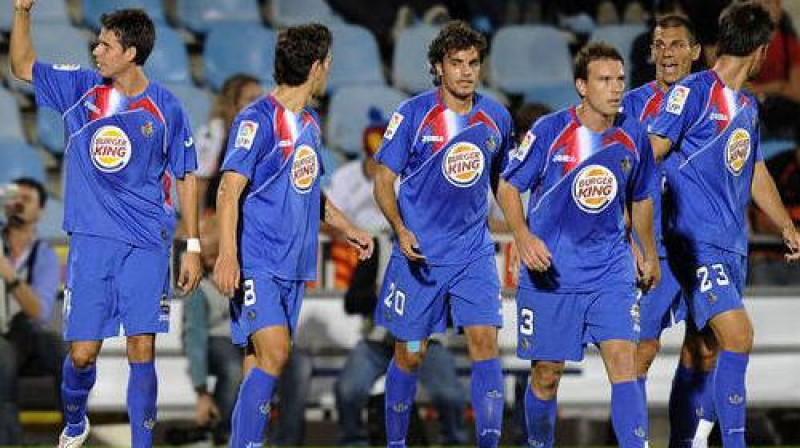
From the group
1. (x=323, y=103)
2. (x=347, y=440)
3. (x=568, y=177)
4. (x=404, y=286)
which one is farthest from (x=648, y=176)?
(x=323, y=103)

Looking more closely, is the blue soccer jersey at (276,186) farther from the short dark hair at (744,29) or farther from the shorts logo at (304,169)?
the short dark hair at (744,29)

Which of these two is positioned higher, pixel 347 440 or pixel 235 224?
pixel 235 224

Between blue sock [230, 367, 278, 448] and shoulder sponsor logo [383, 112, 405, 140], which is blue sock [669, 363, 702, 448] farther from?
blue sock [230, 367, 278, 448]

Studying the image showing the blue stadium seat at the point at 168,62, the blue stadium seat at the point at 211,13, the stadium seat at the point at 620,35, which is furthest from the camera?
the blue stadium seat at the point at 211,13

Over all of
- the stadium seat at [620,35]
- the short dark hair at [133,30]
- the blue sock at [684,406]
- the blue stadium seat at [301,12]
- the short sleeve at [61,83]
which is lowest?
the blue sock at [684,406]

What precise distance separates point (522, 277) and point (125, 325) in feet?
5.83

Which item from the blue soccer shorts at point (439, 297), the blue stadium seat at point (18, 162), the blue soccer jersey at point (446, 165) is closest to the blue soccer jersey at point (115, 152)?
the blue soccer jersey at point (446, 165)

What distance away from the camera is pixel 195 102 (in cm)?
1351

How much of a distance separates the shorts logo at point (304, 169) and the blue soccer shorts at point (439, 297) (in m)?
0.82

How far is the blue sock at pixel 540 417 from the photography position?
28.7 ft

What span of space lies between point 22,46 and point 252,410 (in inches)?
74.5

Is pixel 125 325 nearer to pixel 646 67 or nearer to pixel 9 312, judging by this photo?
pixel 9 312

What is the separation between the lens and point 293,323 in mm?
8664

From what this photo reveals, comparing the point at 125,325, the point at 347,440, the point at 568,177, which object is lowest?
the point at 347,440
